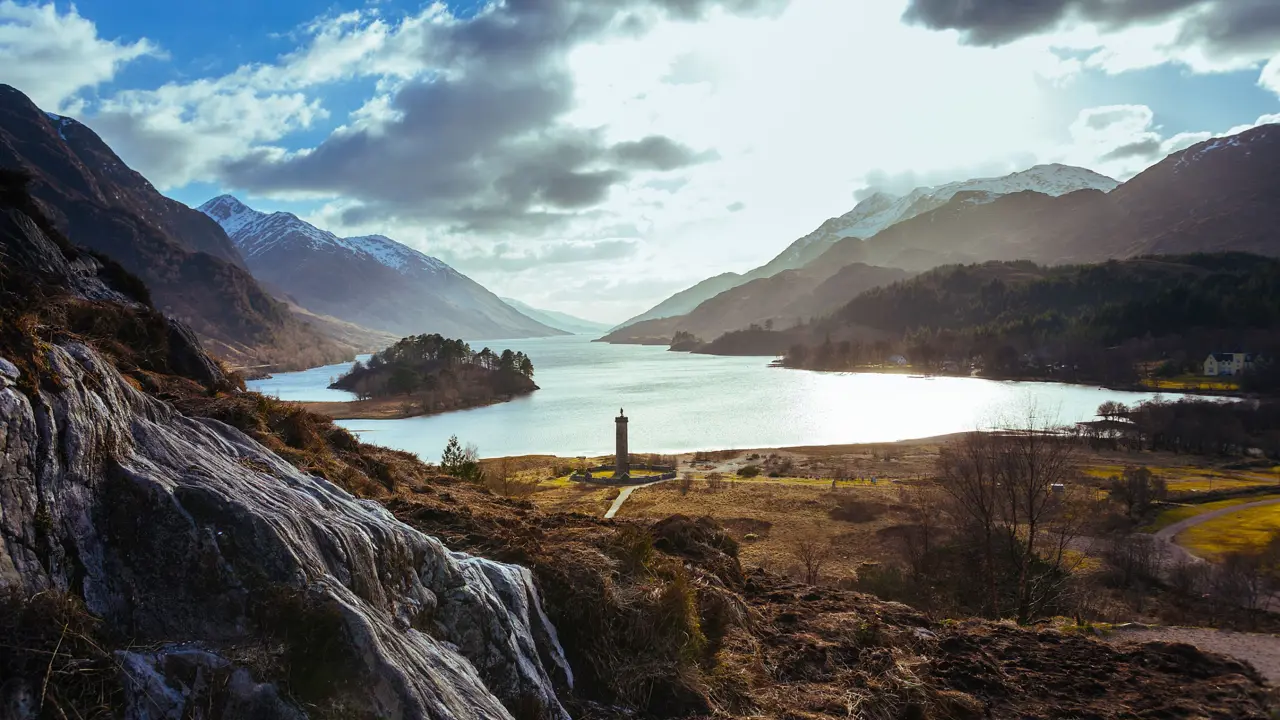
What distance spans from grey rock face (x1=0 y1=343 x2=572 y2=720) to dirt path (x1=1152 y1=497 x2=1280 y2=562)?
34199 millimetres

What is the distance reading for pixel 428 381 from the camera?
103375 mm

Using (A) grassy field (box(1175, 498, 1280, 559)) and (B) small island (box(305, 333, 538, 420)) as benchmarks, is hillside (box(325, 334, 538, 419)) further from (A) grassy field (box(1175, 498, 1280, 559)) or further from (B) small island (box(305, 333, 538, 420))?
(A) grassy field (box(1175, 498, 1280, 559))

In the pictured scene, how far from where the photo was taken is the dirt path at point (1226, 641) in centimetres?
812

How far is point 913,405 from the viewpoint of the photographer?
95812 millimetres

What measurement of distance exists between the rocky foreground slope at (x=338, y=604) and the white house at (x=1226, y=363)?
139m

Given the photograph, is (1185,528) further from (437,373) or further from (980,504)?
(437,373)

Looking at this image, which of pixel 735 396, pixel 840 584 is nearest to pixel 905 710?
pixel 840 584

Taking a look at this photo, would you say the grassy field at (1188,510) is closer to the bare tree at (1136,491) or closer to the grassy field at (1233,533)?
the bare tree at (1136,491)

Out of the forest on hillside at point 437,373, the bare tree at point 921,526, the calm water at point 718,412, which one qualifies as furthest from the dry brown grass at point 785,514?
the forest on hillside at point 437,373

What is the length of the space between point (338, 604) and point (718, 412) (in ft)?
273

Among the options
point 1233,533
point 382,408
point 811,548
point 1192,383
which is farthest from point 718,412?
point 1192,383

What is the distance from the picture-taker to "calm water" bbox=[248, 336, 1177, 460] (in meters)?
68.6

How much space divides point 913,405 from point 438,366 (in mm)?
79863

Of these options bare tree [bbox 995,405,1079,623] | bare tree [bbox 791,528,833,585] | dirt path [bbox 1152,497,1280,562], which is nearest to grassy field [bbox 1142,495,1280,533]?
dirt path [bbox 1152,497,1280,562]
